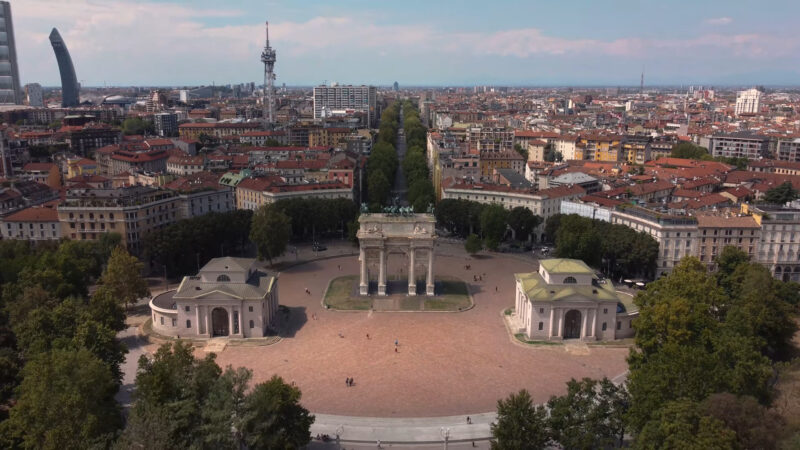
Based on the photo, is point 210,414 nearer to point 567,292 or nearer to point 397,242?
point 567,292

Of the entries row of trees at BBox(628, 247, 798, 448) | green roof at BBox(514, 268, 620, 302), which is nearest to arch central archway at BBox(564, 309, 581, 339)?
green roof at BBox(514, 268, 620, 302)

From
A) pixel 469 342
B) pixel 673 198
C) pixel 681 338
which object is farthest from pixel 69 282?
pixel 673 198

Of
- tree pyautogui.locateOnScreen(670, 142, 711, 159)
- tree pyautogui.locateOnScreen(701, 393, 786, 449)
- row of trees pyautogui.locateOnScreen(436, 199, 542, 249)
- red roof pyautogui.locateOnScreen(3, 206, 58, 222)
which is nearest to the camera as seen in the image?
tree pyautogui.locateOnScreen(701, 393, 786, 449)

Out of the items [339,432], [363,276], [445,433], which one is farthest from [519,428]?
[363,276]

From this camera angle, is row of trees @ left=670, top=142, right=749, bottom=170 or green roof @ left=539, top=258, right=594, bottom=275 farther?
row of trees @ left=670, top=142, right=749, bottom=170

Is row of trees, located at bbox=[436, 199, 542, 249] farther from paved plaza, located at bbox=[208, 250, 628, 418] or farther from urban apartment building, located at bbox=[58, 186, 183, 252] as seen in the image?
urban apartment building, located at bbox=[58, 186, 183, 252]

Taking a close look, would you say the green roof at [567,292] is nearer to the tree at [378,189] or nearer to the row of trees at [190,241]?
the row of trees at [190,241]

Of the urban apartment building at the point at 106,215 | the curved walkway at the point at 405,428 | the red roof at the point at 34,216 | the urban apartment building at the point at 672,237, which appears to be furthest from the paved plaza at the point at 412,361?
the red roof at the point at 34,216
